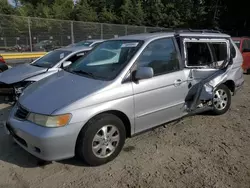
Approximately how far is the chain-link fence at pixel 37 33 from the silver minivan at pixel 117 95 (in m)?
12.1

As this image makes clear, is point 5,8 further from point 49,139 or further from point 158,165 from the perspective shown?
point 158,165

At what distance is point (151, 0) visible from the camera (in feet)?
146

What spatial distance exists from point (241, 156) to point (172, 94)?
1365 mm

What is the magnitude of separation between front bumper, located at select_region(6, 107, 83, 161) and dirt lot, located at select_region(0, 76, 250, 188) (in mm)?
322

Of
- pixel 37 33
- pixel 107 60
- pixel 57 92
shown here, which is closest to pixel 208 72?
pixel 107 60

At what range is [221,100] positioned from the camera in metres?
5.02

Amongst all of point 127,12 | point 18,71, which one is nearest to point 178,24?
point 127,12

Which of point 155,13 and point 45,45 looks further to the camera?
point 155,13

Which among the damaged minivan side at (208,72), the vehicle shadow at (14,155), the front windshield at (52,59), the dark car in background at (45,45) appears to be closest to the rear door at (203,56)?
the damaged minivan side at (208,72)

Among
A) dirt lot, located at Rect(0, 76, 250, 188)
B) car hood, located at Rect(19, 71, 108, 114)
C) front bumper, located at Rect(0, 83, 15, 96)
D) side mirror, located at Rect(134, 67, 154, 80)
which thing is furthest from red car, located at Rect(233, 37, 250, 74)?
front bumper, located at Rect(0, 83, 15, 96)

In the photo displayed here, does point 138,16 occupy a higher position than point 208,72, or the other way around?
point 138,16

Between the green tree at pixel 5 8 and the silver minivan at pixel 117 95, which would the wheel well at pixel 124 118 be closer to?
the silver minivan at pixel 117 95

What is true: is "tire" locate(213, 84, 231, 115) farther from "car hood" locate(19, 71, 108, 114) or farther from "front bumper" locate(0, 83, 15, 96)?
"front bumper" locate(0, 83, 15, 96)

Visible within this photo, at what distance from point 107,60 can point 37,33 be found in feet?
43.0
